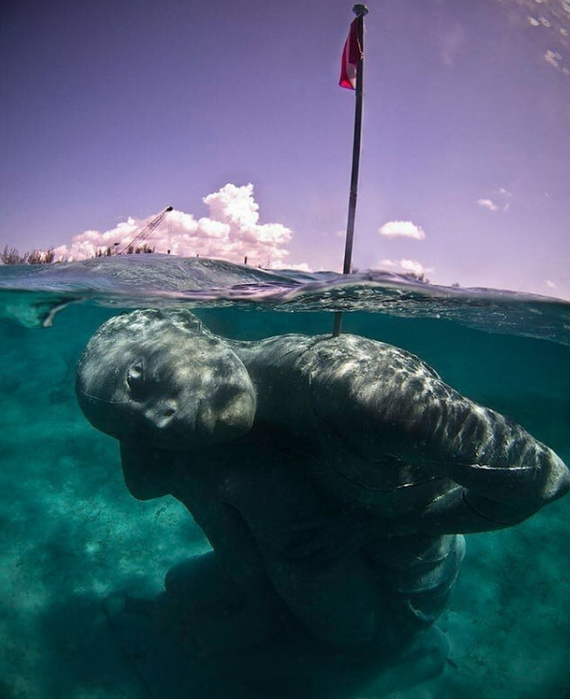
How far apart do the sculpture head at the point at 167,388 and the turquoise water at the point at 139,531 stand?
4.14 metres

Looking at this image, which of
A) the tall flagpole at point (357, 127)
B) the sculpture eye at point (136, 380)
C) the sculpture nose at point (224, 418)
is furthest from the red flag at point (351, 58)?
the sculpture eye at point (136, 380)

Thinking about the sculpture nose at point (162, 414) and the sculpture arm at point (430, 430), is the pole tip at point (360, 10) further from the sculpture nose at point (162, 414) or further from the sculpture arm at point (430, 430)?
the sculpture nose at point (162, 414)

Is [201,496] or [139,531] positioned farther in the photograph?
[139,531]

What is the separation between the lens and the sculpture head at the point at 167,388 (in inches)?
159

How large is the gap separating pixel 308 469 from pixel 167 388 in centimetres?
192

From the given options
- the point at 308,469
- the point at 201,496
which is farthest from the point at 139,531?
the point at 308,469

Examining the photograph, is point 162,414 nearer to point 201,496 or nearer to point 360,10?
point 201,496

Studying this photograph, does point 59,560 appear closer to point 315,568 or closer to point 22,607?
point 22,607

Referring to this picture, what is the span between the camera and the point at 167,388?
4.21 m

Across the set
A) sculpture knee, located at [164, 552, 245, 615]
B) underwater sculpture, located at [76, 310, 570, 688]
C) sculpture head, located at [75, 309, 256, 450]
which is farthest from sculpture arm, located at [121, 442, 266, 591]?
sculpture knee, located at [164, 552, 245, 615]

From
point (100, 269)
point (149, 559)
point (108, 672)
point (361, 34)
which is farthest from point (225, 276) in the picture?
point (108, 672)

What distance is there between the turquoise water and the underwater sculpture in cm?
154

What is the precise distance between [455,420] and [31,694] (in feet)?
24.3

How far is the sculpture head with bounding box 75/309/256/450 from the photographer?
13.3 ft
